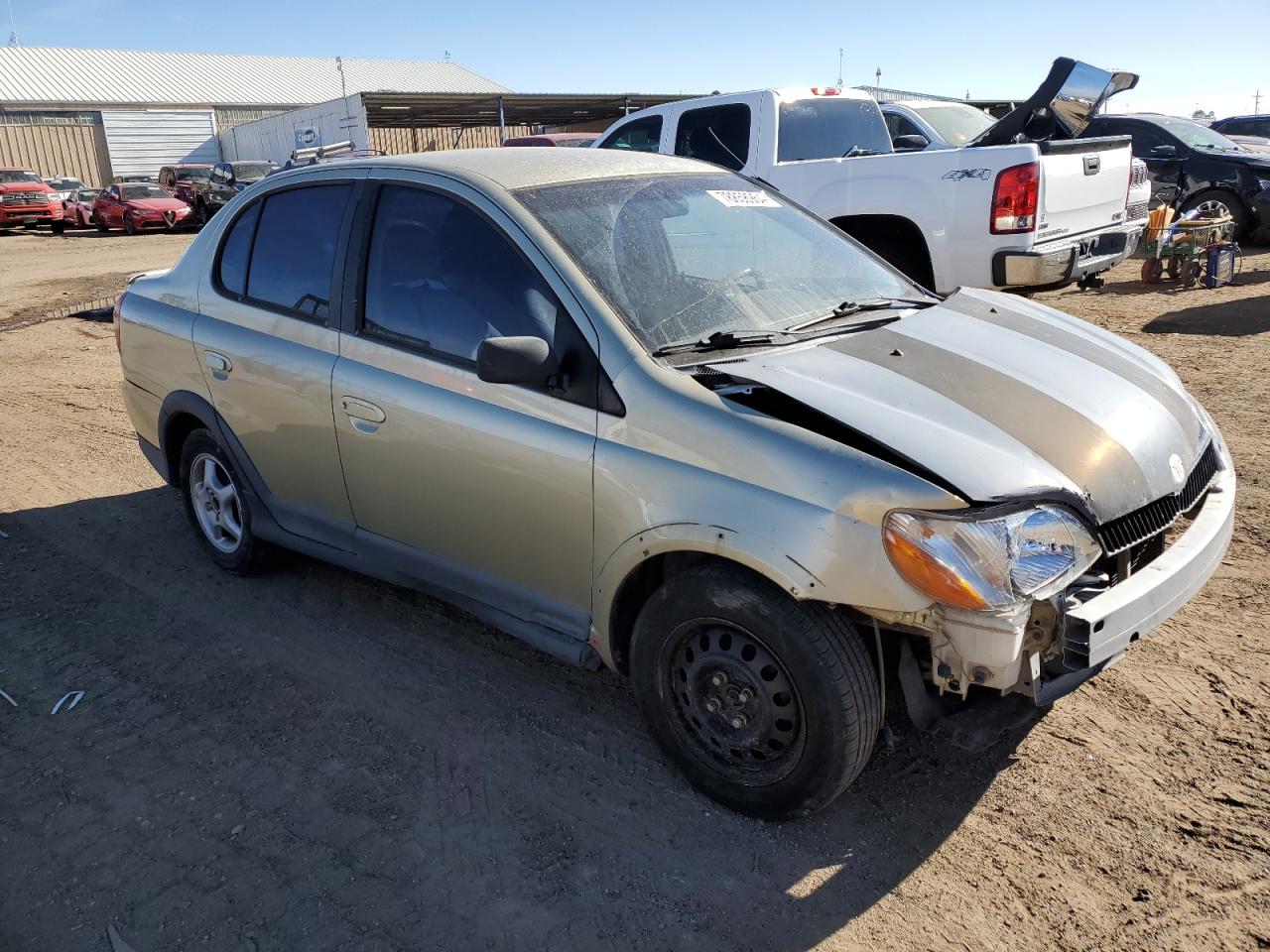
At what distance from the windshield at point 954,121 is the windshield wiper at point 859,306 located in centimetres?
795

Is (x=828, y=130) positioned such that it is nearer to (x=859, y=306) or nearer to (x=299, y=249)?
Answer: (x=859, y=306)

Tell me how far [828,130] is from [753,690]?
293 inches

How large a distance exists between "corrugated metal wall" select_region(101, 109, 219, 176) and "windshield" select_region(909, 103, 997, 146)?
152 ft

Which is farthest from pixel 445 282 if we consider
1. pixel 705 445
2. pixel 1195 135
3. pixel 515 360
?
pixel 1195 135

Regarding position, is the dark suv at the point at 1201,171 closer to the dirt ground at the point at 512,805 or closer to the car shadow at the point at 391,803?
the dirt ground at the point at 512,805

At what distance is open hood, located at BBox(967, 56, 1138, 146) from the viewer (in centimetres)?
754

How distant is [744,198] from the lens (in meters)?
3.96

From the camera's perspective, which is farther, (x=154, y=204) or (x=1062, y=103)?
(x=154, y=204)

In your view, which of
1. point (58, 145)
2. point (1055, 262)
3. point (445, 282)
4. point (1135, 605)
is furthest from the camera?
point (58, 145)

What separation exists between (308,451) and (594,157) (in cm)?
164

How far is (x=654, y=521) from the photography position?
2807 millimetres

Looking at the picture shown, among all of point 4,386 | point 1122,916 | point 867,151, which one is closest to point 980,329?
point 1122,916

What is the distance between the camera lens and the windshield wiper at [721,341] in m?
3.03

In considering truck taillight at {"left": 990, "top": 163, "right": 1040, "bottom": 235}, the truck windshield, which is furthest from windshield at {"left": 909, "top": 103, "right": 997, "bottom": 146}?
truck taillight at {"left": 990, "top": 163, "right": 1040, "bottom": 235}
